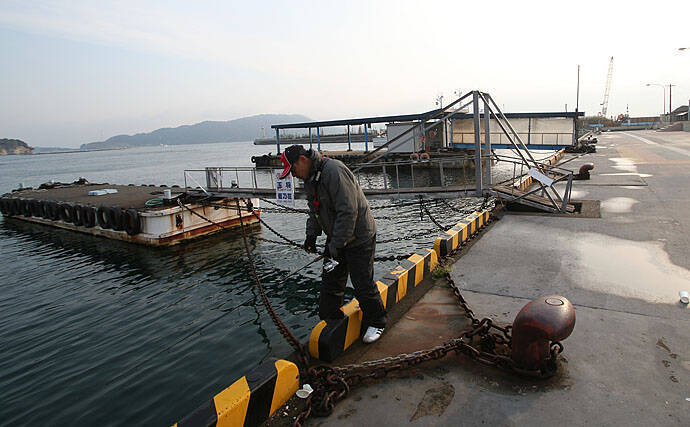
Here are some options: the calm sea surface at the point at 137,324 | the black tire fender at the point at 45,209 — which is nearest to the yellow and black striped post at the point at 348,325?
the calm sea surface at the point at 137,324

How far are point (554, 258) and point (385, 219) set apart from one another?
36.5 ft

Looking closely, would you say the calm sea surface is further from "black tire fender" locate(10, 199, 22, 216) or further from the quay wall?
"black tire fender" locate(10, 199, 22, 216)

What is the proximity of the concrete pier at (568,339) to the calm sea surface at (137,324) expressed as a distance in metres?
3.53

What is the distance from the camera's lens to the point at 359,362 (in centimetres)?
388

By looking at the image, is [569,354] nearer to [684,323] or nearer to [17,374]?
[684,323]

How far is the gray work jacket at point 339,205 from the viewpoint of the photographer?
149 inches

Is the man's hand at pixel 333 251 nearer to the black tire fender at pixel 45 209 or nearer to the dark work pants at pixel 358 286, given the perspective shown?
the dark work pants at pixel 358 286

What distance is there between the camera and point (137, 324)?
28.5 ft

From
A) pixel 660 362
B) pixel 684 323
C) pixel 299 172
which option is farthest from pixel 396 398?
pixel 684 323

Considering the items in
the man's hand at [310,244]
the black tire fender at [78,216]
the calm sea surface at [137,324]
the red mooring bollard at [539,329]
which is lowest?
the calm sea surface at [137,324]

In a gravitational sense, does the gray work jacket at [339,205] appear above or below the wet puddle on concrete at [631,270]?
above

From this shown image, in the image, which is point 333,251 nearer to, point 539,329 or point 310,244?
point 310,244

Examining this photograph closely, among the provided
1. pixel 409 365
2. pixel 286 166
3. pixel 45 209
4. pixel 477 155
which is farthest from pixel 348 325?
pixel 45 209

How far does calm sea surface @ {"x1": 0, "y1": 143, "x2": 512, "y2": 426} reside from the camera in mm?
6086
